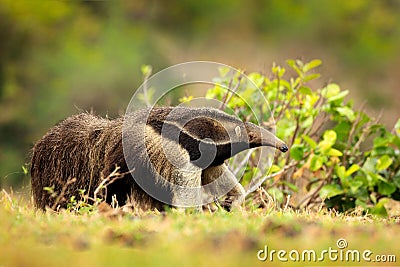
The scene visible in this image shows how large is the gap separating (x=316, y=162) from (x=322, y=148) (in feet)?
0.55

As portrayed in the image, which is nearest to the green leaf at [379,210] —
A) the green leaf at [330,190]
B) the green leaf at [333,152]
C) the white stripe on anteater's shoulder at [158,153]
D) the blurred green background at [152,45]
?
the green leaf at [330,190]

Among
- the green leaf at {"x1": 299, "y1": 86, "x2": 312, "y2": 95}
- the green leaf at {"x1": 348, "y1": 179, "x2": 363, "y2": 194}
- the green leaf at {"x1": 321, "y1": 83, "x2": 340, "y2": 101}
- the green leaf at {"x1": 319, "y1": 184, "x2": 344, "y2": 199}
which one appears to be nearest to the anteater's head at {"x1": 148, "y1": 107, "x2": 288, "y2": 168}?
the green leaf at {"x1": 319, "y1": 184, "x2": 344, "y2": 199}

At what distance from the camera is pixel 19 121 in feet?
78.4

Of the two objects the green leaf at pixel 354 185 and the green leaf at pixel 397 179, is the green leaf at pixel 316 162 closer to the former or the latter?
the green leaf at pixel 354 185

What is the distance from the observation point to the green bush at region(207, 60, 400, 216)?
9.35 metres

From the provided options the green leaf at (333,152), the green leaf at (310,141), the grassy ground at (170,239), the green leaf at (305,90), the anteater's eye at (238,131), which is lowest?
the grassy ground at (170,239)

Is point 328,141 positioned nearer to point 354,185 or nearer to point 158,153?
point 354,185

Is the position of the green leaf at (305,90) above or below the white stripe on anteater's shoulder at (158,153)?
above

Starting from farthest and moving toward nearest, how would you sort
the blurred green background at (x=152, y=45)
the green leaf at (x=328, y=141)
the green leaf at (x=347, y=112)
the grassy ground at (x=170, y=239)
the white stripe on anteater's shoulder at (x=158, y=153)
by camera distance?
the blurred green background at (x=152, y=45), the green leaf at (x=347, y=112), the green leaf at (x=328, y=141), the white stripe on anteater's shoulder at (x=158, y=153), the grassy ground at (x=170, y=239)

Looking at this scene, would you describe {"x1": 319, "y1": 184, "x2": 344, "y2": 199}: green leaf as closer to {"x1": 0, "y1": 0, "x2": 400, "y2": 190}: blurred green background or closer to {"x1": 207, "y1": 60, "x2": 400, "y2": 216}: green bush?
{"x1": 207, "y1": 60, "x2": 400, "y2": 216}: green bush

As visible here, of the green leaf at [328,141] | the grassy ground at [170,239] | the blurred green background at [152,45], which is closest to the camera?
the grassy ground at [170,239]

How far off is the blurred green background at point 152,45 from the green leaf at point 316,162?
14564 millimetres

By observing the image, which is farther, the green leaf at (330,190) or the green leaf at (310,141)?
the green leaf at (310,141)

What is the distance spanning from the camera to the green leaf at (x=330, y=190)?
922 cm
